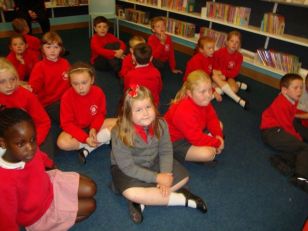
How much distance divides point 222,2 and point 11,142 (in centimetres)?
401

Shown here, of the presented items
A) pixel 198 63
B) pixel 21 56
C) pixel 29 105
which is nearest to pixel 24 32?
pixel 21 56

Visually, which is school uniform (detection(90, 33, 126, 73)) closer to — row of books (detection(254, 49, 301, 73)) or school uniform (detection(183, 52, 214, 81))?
school uniform (detection(183, 52, 214, 81))

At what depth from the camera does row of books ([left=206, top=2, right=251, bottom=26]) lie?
3.96m

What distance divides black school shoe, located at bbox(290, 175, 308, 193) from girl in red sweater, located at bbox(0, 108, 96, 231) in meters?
1.46

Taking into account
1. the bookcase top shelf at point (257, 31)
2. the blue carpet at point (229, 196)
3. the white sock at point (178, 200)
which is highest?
the bookcase top shelf at point (257, 31)

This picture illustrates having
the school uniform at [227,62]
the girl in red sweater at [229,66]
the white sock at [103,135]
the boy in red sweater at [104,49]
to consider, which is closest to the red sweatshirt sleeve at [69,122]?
the white sock at [103,135]

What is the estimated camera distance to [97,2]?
16.5ft

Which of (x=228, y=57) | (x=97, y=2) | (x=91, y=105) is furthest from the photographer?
(x=97, y=2)

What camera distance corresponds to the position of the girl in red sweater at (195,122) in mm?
2035

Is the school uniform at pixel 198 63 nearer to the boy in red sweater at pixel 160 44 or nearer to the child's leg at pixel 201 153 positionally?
the boy in red sweater at pixel 160 44

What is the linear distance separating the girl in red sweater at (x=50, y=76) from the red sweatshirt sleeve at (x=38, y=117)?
0.42m

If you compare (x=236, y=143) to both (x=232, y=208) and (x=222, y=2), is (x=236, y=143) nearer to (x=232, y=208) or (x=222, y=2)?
(x=232, y=208)

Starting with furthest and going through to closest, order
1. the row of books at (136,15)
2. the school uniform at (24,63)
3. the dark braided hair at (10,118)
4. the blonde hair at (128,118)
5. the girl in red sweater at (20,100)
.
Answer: the row of books at (136,15), the school uniform at (24,63), the girl in red sweater at (20,100), the blonde hair at (128,118), the dark braided hair at (10,118)

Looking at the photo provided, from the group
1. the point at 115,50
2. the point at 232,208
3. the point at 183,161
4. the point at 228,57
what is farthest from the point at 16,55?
the point at 232,208
